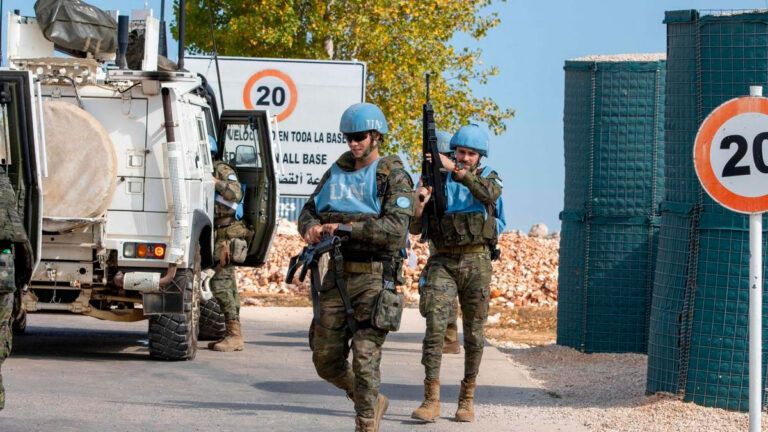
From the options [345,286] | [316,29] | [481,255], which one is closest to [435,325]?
[481,255]

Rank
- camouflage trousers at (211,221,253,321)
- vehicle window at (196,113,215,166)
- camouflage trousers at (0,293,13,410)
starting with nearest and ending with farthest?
camouflage trousers at (0,293,13,410) < vehicle window at (196,113,215,166) < camouflage trousers at (211,221,253,321)

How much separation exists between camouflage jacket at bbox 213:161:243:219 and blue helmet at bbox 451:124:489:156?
4249mm

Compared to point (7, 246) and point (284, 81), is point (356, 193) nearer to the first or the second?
point (7, 246)

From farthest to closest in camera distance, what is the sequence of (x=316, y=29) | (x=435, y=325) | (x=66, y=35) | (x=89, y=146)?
1. (x=316, y=29)
2. (x=66, y=35)
3. (x=89, y=146)
4. (x=435, y=325)

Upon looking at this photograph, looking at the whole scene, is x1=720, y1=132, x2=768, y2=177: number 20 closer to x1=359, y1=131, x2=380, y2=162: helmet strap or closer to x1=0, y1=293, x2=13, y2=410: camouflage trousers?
x1=359, y1=131, x2=380, y2=162: helmet strap

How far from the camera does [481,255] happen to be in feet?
35.2

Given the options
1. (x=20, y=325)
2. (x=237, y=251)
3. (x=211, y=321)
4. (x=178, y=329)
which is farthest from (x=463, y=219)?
(x=20, y=325)

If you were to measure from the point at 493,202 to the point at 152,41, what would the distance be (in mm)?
5072

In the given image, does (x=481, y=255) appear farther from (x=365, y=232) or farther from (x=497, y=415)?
(x=365, y=232)

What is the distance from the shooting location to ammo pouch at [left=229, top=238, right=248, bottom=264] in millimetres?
14664

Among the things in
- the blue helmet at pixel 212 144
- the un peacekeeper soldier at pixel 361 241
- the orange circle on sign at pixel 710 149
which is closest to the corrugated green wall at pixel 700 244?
the orange circle on sign at pixel 710 149

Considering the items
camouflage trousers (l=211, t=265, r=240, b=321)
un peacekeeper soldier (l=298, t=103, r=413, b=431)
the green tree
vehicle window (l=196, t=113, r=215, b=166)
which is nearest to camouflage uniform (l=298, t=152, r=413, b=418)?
un peacekeeper soldier (l=298, t=103, r=413, b=431)

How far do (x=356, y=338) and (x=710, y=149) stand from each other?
2192 mm

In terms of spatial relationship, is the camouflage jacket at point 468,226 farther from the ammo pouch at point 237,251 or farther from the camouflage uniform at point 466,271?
the ammo pouch at point 237,251
